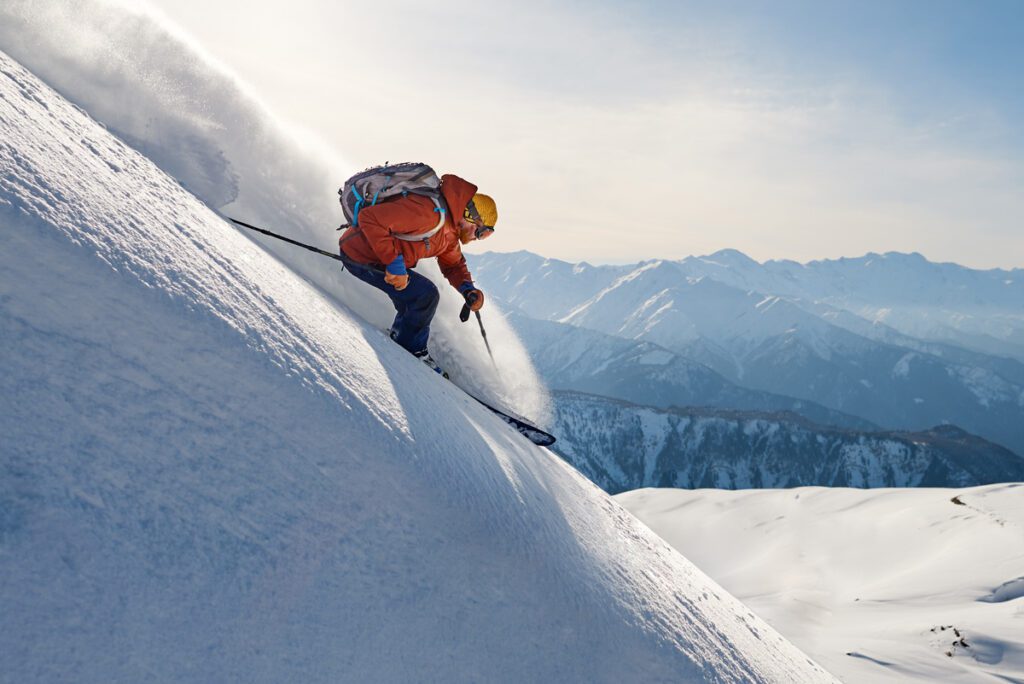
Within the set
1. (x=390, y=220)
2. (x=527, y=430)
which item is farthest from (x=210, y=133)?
(x=527, y=430)

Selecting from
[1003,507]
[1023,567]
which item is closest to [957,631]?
[1023,567]

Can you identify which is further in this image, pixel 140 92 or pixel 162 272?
pixel 140 92

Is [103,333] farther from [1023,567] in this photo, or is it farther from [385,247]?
[1023,567]

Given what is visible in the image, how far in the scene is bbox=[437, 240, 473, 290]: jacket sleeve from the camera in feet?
28.0

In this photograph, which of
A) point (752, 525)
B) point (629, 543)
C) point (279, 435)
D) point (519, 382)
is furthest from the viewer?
point (752, 525)

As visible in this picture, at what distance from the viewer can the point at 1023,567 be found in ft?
53.7

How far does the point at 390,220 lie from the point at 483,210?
1.38 meters

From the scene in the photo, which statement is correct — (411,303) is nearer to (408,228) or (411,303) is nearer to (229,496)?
(408,228)

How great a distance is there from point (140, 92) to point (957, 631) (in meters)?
15.1

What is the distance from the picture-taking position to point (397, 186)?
287 inches

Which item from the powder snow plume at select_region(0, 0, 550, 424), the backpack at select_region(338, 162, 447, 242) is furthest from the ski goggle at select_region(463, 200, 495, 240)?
the powder snow plume at select_region(0, 0, 550, 424)

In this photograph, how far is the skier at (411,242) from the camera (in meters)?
7.20

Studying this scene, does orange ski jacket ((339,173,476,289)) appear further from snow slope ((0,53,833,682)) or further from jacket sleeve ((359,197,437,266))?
snow slope ((0,53,833,682))

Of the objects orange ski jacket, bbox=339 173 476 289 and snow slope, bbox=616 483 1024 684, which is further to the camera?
snow slope, bbox=616 483 1024 684
